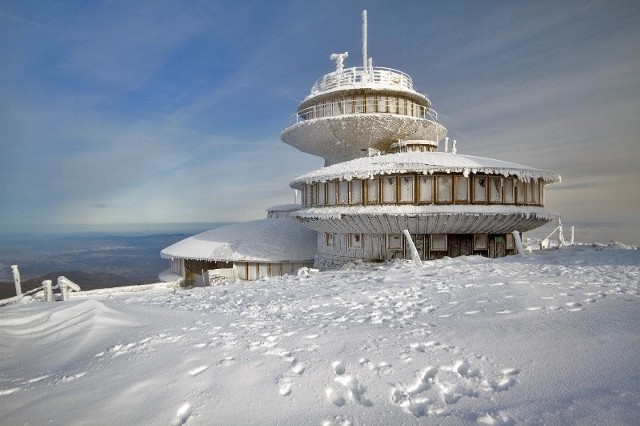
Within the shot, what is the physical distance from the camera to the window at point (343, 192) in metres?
18.4

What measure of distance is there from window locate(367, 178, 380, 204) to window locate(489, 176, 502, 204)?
227 inches

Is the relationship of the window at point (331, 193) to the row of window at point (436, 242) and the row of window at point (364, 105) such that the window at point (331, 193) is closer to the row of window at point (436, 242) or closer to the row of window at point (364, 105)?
the row of window at point (436, 242)

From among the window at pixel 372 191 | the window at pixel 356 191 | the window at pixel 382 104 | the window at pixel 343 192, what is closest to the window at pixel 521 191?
the window at pixel 372 191

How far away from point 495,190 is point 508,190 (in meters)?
0.90

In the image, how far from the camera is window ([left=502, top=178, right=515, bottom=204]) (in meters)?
17.6

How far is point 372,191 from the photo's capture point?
58.3 feet

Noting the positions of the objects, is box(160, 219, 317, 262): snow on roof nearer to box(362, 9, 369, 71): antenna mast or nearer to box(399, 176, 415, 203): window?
box(399, 176, 415, 203): window

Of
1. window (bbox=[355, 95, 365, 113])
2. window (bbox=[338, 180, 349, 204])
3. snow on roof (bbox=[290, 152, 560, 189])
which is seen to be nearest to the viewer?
snow on roof (bbox=[290, 152, 560, 189])

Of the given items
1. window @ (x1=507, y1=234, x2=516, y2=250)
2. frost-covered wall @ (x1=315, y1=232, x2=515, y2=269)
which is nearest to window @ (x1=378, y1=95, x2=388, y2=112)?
frost-covered wall @ (x1=315, y1=232, x2=515, y2=269)

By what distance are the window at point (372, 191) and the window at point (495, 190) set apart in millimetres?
5762

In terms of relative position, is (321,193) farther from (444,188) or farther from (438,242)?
(438,242)

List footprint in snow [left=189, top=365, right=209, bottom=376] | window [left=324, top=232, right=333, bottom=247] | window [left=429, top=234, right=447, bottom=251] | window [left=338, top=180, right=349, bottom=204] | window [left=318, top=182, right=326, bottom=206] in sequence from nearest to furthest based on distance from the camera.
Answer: footprint in snow [left=189, top=365, right=209, bottom=376] < window [left=429, top=234, right=447, bottom=251] < window [left=338, top=180, right=349, bottom=204] < window [left=318, top=182, right=326, bottom=206] < window [left=324, top=232, right=333, bottom=247]

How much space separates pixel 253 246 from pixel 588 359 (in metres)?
23.3

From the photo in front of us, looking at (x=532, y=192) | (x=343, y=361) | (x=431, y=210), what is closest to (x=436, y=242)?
(x=431, y=210)
